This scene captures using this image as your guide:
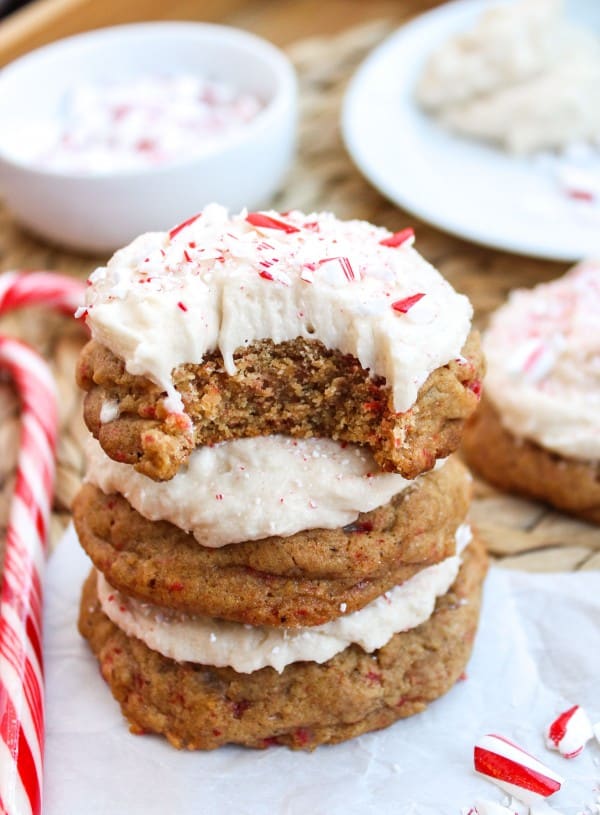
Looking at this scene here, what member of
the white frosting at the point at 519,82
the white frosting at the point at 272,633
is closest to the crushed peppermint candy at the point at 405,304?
the white frosting at the point at 272,633

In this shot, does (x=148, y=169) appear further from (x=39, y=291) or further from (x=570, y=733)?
(x=570, y=733)

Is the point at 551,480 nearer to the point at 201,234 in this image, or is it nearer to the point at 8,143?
the point at 201,234

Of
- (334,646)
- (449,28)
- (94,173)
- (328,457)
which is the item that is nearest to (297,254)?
(328,457)

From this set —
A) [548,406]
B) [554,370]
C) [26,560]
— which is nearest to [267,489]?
[26,560]

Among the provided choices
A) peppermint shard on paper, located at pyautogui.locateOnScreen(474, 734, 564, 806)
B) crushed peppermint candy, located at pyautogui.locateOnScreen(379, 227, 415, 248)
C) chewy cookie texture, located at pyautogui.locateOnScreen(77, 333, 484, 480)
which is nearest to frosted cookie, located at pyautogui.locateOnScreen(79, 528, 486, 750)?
peppermint shard on paper, located at pyautogui.locateOnScreen(474, 734, 564, 806)

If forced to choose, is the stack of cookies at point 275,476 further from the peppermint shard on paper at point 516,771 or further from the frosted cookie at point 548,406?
the frosted cookie at point 548,406

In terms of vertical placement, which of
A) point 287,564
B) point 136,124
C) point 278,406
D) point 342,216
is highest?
point 278,406

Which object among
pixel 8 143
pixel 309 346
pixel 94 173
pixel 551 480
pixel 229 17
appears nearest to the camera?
pixel 309 346
